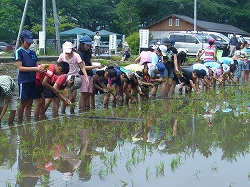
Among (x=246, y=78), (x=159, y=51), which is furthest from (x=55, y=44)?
(x=159, y=51)

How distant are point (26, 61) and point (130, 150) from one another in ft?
8.49

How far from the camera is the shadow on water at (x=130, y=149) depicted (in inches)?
198

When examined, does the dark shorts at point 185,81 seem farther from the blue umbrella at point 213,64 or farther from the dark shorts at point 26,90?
the dark shorts at point 26,90

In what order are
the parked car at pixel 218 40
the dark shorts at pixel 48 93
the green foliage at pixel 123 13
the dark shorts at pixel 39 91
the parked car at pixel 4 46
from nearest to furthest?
the dark shorts at pixel 39 91 < the dark shorts at pixel 48 93 < the parked car at pixel 218 40 < the parked car at pixel 4 46 < the green foliage at pixel 123 13

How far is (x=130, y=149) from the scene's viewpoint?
6.20 m

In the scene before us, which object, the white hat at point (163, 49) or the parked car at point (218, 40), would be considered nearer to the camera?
the white hat at point (163, 49)

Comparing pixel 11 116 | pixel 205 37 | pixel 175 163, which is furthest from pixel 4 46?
pixel 175 163

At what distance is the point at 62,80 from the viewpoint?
8.44 metres

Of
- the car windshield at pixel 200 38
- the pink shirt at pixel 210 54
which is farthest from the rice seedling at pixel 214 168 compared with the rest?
the car windshield at pixel 200 38

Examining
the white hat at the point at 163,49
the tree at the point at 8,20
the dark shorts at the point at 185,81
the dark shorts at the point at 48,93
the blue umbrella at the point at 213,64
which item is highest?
the tree at the point at 8,20

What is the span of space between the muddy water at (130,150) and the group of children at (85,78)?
49 cm

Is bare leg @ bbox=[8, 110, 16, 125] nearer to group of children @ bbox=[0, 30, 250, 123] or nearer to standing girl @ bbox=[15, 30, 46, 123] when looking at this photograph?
group of children @ bbox=[0, 30, 250, 123]

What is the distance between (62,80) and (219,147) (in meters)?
3.16

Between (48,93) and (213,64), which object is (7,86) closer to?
(48,93)
